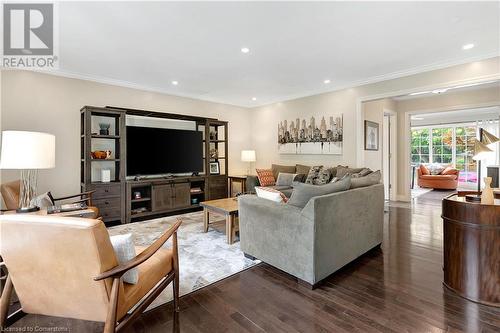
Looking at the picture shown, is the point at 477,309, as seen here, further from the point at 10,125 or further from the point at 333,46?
the point at 10,125

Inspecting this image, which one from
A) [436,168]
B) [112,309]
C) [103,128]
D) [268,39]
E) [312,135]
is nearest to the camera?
[112,309]

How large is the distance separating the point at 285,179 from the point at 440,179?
6.07 m

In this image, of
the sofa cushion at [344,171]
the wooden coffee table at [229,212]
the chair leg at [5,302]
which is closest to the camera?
the chair leg at [5,302]

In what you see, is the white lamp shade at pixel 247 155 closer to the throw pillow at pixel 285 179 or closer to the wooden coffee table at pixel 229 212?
the throw pillow at pixel 285 179

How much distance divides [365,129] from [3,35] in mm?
6067

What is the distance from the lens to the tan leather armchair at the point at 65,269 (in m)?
1.23

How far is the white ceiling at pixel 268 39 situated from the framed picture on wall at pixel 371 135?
1271mm

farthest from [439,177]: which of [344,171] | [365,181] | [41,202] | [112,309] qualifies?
[41,202]

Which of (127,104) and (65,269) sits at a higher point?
(127,104)

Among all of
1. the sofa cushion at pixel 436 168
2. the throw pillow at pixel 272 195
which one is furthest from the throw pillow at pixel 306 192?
the sofa cushion at pixel 436 168

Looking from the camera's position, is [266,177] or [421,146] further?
[421,146]

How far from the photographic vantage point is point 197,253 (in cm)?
303

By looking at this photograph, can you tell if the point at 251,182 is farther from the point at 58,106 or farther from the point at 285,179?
the point at 58,106

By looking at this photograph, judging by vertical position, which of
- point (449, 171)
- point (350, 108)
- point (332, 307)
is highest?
point (350, 108)
